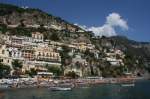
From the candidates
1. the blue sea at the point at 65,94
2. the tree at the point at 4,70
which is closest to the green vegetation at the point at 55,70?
the tree at the point at 4,70

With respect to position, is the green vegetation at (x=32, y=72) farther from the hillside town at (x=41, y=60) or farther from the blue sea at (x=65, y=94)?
the blue sea at (x=65, y=94)

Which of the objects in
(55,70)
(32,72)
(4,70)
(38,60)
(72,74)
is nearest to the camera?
(4,70)

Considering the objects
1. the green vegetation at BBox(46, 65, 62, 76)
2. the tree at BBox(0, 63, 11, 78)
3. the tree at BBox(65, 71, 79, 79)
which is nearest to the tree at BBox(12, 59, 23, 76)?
the tree at BBox(0, 63, 11, 78)

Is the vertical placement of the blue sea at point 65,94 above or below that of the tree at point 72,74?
below

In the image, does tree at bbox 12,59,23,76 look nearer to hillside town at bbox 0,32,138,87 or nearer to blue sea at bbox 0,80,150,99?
hillside town at bbox 0,32,138,87

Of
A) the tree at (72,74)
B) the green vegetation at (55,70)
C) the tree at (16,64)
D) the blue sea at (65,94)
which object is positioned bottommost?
the blue sea at (65,94)

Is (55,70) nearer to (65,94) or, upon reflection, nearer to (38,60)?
(38,60)

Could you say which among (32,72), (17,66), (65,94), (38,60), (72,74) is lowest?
(65,94)

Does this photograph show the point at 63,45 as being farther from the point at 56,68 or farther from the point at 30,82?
the point at 30,82

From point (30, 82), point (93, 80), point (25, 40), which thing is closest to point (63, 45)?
point (25, 40)

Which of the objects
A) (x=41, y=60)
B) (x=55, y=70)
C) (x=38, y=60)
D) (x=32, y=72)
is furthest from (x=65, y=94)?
(x=41, y=60)

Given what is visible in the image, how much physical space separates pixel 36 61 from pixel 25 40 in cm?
2542

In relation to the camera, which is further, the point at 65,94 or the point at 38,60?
the point at 38,60

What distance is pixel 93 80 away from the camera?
165 m
